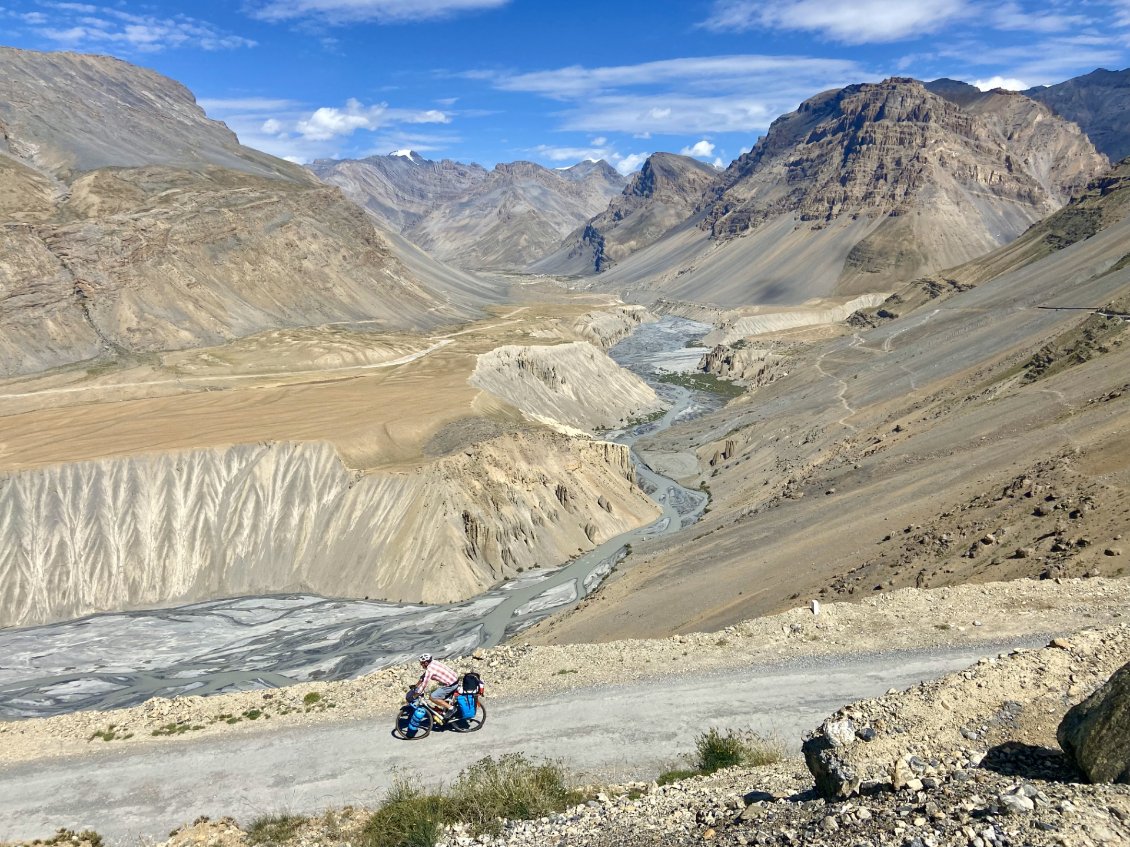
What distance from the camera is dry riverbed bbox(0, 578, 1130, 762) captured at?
2100 centimetres

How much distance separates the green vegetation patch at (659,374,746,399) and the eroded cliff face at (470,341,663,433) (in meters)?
12.3

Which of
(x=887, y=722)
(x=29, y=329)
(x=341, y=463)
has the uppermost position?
(x=29, y=329)

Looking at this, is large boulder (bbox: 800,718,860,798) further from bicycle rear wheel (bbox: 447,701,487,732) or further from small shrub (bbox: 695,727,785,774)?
bicycle rear wheel (bbox: 447,701,487,732)

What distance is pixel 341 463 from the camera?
55062 millimetres

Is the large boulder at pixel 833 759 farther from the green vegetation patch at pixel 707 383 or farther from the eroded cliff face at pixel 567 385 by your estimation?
the green vegetation patch at pixel 707 383

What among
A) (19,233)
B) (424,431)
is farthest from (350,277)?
(424,431)

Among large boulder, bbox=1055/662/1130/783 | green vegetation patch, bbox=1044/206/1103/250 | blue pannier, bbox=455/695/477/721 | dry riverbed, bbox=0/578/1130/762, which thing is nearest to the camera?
large boulder, bbox=1055/662/1130/783

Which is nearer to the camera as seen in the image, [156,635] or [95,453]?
[156,635]

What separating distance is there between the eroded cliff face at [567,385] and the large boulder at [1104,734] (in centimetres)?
6763

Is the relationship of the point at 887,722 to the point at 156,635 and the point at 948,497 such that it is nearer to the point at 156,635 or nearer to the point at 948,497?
the point at 948,497

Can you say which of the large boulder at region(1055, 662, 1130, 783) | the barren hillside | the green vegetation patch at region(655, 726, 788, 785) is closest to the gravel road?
the green vegetation patch at region(655, 726, 788, 785)

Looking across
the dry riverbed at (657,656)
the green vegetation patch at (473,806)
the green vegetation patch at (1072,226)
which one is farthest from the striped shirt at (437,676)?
the green vegetation patch at (1072,226)

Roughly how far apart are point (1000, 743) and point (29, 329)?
128 meters

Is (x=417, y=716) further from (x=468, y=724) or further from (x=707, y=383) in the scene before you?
(x=707, y=383)
